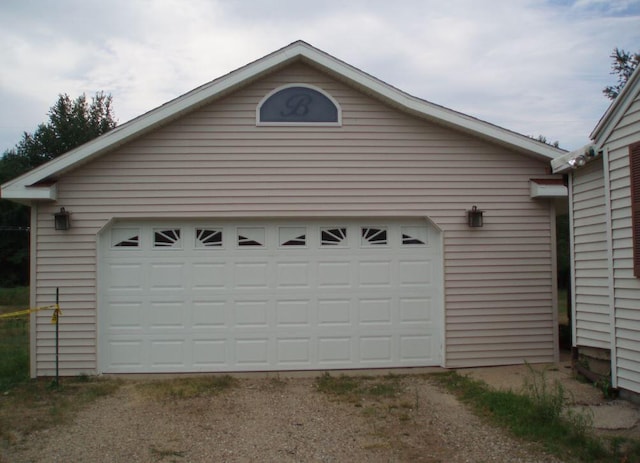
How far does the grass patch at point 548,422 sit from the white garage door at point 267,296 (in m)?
1.89

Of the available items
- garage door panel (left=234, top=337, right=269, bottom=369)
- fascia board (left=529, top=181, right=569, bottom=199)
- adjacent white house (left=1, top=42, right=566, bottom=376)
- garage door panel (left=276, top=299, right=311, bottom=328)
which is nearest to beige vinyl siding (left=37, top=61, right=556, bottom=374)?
adjacent white house (left=1, top=42, right=566, bottom=376)

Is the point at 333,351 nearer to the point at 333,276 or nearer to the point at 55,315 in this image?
the point at 333,276

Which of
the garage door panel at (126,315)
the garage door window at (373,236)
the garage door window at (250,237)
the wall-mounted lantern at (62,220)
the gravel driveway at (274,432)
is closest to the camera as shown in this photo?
the gravel driveway at (274,432)

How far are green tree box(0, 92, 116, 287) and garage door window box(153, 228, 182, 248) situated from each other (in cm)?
2549

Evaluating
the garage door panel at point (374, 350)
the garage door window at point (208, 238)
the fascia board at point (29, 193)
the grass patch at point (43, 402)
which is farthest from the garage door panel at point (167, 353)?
the garage door panel at point (374, 350)

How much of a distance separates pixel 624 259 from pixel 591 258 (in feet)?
3.45

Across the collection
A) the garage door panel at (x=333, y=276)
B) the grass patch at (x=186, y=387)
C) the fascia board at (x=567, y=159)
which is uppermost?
the fascia board at (x=567, y=159)

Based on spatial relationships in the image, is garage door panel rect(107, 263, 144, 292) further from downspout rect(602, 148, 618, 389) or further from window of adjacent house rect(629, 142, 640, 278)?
window of adjacent house rect(629, 142, 640, 278)

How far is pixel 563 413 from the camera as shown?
20.8 ft

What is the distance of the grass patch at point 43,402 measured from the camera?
21.2 feet

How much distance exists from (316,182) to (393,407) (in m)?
3.58

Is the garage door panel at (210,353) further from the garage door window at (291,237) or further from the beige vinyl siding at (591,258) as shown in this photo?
the beige vinyl siding at (591,258)

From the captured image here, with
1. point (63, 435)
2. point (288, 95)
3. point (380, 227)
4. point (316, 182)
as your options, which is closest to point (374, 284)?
point (380, 227)

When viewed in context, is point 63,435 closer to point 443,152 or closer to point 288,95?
point 288,95
